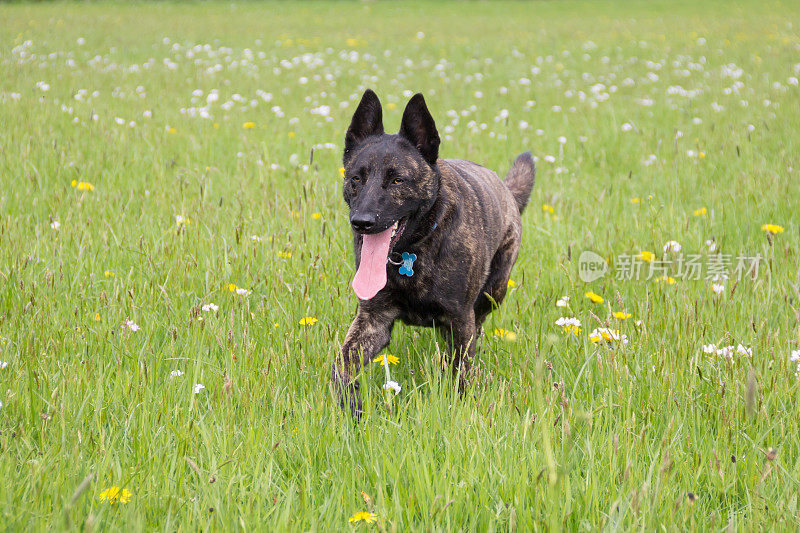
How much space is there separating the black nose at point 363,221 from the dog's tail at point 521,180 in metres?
2.01

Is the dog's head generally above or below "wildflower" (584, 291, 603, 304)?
above

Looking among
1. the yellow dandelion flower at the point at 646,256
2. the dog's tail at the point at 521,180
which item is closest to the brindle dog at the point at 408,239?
the dog's tail at the point at 521,180

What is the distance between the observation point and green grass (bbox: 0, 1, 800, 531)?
2.23m

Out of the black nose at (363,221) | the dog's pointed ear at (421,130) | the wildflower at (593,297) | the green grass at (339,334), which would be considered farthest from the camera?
the wildflower at (593,297)

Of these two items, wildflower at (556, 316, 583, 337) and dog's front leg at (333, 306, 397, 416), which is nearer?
dog's front leg at (333, 306, 397, 416)

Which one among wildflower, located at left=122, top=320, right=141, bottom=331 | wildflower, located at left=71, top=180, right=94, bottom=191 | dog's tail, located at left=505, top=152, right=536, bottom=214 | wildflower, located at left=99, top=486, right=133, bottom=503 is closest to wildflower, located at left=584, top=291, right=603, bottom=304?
dog's tail, located at left=505, top=152, right=536, bottom=214

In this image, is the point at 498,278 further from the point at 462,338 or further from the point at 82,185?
the point at 82,185

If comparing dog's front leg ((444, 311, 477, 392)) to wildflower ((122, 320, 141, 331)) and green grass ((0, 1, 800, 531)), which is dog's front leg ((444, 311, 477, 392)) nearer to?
green grass ((0, 1, 800, 531))

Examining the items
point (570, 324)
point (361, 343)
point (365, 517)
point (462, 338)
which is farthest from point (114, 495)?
point (570, 324)

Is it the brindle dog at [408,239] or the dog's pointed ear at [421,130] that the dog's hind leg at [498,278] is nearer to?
the brindle dog at [408,239]

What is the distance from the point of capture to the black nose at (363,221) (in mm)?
3094

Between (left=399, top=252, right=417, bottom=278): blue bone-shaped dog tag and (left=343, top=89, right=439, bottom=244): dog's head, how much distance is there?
0.36 ft

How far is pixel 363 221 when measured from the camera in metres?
3.10

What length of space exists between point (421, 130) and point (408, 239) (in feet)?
1.87
